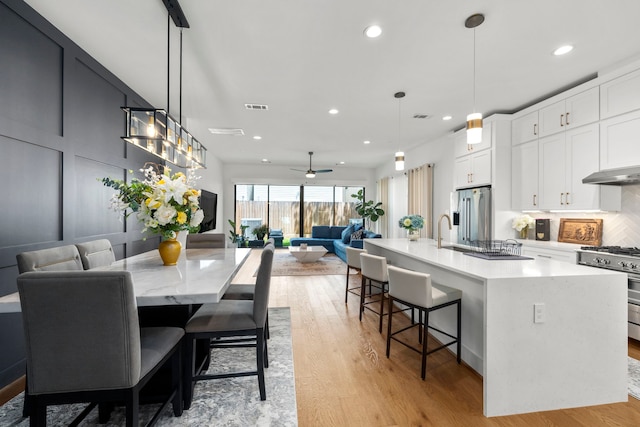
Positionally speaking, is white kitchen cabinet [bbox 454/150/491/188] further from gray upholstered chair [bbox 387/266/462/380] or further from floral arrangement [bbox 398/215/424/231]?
gray upholstered chair [bbox 387/266/462/380]

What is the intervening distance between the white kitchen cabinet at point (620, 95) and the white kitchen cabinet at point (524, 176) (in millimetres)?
873

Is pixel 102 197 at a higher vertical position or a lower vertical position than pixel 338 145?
lower

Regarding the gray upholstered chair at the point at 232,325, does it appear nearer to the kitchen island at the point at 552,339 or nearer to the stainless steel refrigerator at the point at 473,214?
the kitchen island at the point at 552,339

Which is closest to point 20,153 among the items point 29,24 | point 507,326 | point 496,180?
point 29,24

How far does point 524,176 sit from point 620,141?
3.90ft

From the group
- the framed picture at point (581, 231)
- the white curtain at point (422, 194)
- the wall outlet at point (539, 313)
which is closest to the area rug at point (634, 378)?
the wall outlet at point (539, 313)

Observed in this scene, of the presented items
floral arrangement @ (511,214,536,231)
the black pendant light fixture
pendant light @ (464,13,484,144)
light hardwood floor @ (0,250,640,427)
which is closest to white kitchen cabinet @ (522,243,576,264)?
floral arrangement @ (511,214,536,231)

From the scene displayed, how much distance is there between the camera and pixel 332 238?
926cm

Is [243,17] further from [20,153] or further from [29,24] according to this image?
[20,153]

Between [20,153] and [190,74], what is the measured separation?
170 centimetres

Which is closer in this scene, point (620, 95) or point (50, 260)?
point (50, 260)

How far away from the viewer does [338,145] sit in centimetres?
657

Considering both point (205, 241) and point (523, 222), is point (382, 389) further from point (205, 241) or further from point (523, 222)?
point (523, 222)

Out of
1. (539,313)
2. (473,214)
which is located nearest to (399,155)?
(473,214)
